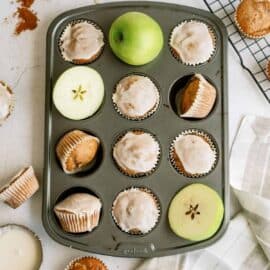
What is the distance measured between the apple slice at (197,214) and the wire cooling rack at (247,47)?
31 cm

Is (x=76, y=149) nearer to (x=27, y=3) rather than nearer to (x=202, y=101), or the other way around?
(x=202, y=101)

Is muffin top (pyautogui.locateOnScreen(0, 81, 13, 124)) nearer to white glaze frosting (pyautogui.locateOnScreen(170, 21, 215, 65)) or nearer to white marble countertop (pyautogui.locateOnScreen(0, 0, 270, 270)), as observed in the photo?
white marble countertop (pyautogui.locateOnScreen(0, 0, 270, 270))

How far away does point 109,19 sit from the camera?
5.11 ft

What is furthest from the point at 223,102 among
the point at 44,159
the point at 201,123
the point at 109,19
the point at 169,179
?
the point at 44,159

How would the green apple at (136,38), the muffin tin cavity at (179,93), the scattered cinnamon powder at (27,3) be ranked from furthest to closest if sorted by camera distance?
1. the scattered cinnamon powder at (27,3)
2. the muffin tin cavity at (179,93)
3. the green apple at (136,38)

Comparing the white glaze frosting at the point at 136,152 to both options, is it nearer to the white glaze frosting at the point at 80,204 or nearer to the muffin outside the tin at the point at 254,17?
the white glaze frosting at the point at 80,204

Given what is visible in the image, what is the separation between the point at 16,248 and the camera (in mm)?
1559

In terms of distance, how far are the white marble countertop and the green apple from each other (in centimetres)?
19

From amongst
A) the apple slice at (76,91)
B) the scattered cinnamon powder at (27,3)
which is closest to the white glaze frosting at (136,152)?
the apple slice at (76,91)

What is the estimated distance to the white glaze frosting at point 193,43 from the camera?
1.52 m

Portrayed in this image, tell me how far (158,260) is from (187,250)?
80 mm

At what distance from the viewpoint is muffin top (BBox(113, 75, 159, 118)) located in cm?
150

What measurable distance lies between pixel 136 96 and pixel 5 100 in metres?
0.34

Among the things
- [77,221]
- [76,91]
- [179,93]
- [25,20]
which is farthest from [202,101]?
[25,20]
